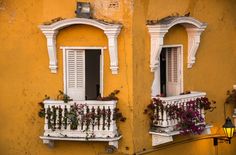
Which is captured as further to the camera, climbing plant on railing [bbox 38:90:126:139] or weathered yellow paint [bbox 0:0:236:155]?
weathered yellow paint [bbox 0:0:236:155]

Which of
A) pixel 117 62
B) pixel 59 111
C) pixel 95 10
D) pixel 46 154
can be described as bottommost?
pixel 46 154

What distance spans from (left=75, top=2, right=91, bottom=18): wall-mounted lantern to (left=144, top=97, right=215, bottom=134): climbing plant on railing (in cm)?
304

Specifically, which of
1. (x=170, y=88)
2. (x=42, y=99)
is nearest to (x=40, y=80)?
(x=42, y=99)

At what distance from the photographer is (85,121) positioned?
15695 mm

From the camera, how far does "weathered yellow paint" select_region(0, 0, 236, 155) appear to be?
15969 mm

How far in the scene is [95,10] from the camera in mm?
16078

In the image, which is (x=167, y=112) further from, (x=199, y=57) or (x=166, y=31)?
(x=199, y=57)

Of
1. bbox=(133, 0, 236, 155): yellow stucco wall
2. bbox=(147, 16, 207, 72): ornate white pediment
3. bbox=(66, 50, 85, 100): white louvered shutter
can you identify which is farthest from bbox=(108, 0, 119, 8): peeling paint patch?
bbox=(66, 50, 85, 100): white louvered shutter

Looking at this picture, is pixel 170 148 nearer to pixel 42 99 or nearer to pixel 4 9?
pixel 42 99

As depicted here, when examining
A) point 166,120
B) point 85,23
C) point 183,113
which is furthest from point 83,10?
point 183,113

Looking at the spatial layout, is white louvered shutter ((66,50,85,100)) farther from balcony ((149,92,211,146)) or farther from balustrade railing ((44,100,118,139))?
balcony ((149,92,211,146))

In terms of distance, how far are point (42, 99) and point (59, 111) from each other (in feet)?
3.20

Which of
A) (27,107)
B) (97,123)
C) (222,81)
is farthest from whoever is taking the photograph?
(222,81)

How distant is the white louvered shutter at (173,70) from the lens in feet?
57.6
